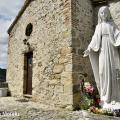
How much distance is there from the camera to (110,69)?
19.7 feet

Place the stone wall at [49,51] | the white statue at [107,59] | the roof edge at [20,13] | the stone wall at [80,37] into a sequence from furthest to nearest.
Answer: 1. the roof edge at [20,13]
2. the stone wall at [49,51]
3. the stone wall at [80,37]
4. the white statue at [107,59]

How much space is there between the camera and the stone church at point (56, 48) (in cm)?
754

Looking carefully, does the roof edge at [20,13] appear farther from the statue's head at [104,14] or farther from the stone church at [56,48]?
the statue's head at [104,14]

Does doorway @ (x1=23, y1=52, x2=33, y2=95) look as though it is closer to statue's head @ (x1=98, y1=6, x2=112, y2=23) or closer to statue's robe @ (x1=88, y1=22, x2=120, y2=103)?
statue's robe @ (x1=88, y1=22, x2=120, y2=103)

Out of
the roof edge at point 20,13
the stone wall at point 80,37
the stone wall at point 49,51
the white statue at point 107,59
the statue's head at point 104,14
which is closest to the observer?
the white statue at point 107,59

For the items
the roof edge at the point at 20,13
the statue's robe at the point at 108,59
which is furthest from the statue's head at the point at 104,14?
the roof edge at the point at 20,13

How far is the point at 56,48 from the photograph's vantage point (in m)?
8.27

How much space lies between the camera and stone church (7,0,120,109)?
7539mm

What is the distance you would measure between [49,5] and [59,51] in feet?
6.71

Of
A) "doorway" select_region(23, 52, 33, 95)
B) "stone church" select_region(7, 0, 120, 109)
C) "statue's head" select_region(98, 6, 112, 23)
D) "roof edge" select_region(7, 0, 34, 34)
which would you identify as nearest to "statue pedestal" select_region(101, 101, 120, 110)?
"stone church" select_region(7, 0, 120, 109)

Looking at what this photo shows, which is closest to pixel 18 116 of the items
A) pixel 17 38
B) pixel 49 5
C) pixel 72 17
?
pixel 72 17

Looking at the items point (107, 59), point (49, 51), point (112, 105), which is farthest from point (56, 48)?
point (112, 105)

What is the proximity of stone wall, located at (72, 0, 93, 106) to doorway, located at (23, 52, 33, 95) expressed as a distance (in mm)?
3229

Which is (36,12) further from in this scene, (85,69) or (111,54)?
(111,54)
